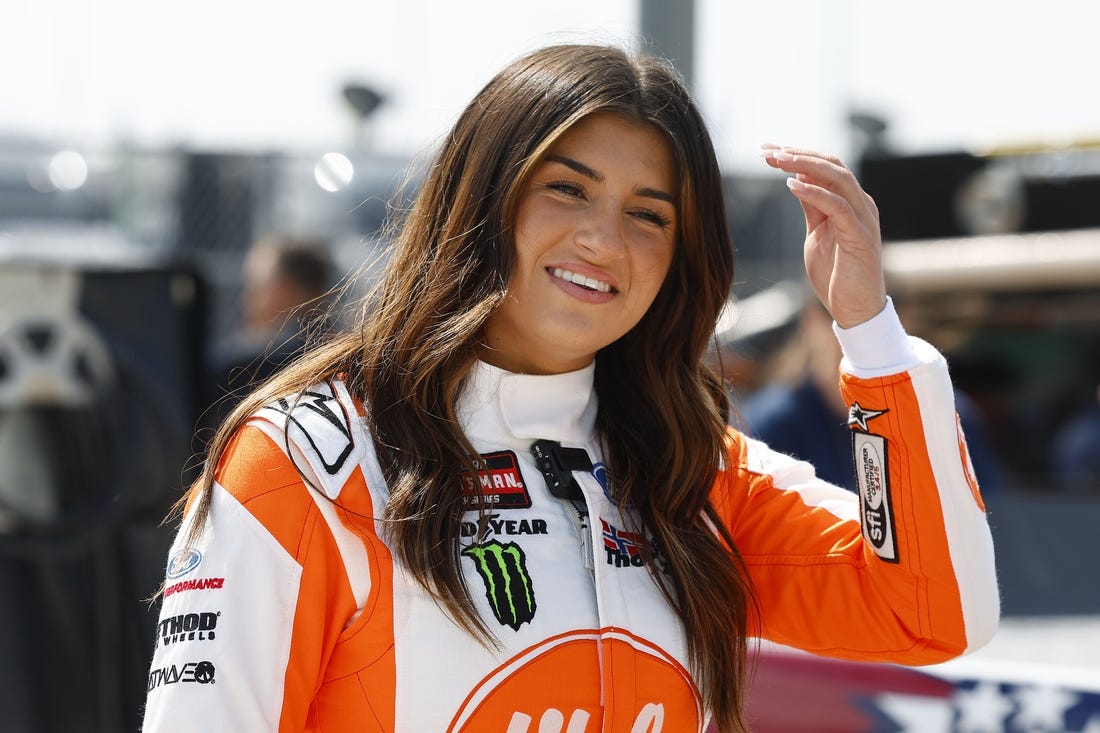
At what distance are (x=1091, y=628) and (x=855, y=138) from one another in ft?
12.5

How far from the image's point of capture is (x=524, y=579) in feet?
5.93

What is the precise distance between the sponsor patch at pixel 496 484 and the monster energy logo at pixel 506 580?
0.19ft

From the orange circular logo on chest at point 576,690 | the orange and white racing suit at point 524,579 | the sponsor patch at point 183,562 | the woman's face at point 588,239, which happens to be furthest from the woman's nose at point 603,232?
the sponsor patch at point 183,562

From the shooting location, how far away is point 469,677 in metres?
1.72

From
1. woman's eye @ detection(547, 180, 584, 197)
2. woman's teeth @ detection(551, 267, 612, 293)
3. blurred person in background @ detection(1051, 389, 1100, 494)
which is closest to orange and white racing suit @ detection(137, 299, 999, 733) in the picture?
woman's teeth @ detection(551, 267, 612, 293)

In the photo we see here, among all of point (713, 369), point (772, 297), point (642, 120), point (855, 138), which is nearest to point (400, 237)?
point (642, 120)

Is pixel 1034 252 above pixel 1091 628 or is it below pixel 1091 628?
above

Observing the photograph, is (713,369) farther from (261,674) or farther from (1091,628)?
(1091,628)

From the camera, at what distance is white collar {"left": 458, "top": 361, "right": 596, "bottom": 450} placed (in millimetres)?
1933

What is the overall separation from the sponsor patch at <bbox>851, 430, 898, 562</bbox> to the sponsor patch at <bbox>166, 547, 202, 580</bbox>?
35.7 inches

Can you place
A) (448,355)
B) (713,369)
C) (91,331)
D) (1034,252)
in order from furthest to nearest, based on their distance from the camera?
(1034,252) < (91,331) < (713,369) < (448,355)

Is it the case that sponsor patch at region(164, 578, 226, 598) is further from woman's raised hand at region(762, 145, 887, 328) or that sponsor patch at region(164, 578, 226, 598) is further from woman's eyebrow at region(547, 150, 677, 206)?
woman's raised hand at region(762, 145, 887, 328)

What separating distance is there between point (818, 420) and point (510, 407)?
2.34m

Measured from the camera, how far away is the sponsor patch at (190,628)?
1640mm
